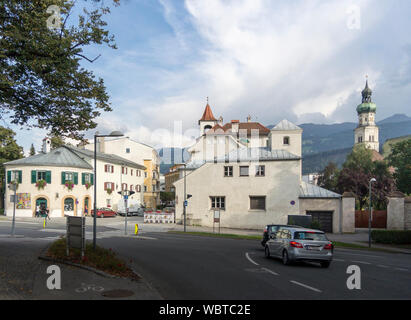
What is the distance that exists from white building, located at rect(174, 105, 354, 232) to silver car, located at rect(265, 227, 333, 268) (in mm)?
21813

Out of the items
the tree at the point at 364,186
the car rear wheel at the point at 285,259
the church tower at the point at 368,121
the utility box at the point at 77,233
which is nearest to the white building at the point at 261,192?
the tree at the point at 364,186

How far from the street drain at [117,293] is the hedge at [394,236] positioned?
81.3 ft

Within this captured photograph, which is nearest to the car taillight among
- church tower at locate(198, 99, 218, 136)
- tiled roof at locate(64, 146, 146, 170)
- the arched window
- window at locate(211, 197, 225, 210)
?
window at locate(211, 197, 225, 210)

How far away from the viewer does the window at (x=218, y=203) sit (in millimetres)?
38406

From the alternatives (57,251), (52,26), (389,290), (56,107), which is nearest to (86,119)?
(56,107)

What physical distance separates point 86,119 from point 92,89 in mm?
1215

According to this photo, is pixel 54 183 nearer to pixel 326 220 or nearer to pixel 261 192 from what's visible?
pixel 261 192

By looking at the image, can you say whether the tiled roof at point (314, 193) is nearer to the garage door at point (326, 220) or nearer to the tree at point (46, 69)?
the garage door at point (326, 220)

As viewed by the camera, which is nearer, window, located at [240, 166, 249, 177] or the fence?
window, located at [240, 166, 249, 177]

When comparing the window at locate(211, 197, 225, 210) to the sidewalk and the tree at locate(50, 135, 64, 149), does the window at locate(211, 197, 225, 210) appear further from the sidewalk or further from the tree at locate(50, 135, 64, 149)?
the sidewalk

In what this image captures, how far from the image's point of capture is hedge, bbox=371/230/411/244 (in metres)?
27.4

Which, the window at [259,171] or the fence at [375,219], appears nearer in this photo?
the window at [259,171]

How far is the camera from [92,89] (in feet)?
44.1

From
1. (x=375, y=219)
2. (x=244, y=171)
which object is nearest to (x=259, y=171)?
(x=244, y=171)
